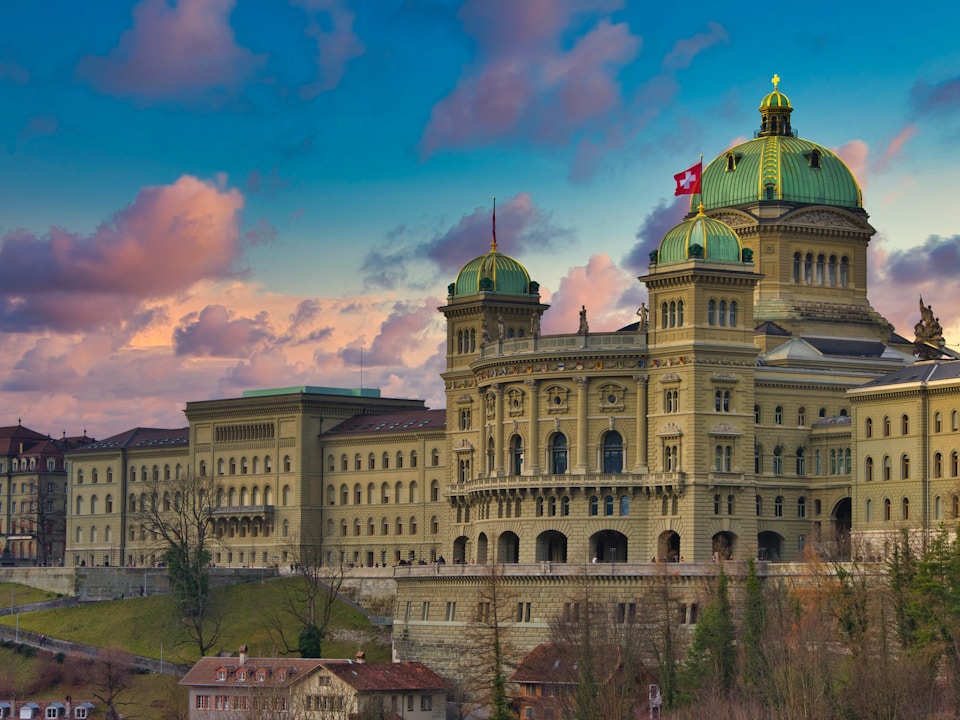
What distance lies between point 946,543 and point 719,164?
2148 inches

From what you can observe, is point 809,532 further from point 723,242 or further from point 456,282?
point 456,282

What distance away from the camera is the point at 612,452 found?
171 meters

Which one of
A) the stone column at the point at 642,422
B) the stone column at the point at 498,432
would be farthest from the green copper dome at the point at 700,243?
the stone column at the point at 498,432

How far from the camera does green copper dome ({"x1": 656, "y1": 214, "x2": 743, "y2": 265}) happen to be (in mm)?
168875

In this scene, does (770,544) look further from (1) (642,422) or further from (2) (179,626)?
(2) (179,626)

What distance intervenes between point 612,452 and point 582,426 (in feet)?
9.10

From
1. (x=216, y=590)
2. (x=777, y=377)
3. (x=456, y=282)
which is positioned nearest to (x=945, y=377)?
(x=777, y=377)

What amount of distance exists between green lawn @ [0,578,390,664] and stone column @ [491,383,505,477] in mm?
15155

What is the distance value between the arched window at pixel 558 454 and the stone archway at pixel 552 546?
14.4 feet

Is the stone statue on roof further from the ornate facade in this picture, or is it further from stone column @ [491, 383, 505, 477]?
stone column @ [491, 383, 505, 477]

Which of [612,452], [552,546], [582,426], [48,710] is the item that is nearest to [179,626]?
[48,710]

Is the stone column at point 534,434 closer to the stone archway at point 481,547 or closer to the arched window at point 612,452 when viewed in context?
the arched window at point 612,452

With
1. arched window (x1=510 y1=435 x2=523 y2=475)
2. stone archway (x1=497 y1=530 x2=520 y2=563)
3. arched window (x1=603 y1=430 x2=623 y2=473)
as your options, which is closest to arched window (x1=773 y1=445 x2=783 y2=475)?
arched window (x1=603 y1=430 x2=623 y2=473)

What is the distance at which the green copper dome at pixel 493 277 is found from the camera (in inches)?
7603
